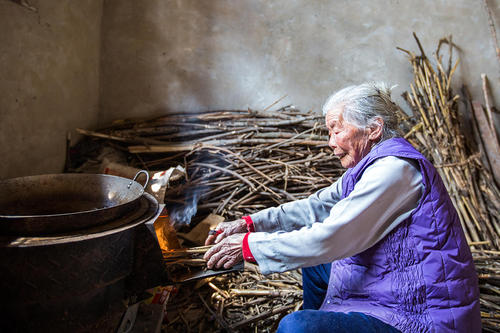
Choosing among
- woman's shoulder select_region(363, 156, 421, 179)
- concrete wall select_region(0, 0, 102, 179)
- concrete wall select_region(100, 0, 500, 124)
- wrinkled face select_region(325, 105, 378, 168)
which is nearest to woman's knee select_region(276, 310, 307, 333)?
woman's shoulder select_region(363, 156, 421, 179)

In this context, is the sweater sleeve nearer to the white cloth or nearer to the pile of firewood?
the white cloth

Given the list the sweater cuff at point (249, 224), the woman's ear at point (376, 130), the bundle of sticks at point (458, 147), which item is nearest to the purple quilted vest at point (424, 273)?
the woman's ear at point (376, 130)

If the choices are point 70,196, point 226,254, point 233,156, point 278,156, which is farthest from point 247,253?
point 278,156

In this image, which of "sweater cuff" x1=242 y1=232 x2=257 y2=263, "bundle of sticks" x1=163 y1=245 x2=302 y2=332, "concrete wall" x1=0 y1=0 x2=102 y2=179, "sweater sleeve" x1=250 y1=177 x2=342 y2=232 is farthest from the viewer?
"concrete wall" x1=0 y1=0 x2=102 y2=179

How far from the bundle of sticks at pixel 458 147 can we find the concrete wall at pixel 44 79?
160 inches

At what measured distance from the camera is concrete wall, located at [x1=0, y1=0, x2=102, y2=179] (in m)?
2.70

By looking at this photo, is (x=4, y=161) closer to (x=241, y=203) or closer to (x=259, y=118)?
(x=241, y=203)

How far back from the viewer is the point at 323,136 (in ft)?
13.2

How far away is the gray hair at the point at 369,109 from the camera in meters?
1.77

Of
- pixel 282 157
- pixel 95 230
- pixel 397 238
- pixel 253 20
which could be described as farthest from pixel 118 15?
pixel 397 238

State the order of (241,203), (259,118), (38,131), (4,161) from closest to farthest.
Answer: (4,161) < (38,131) < (241,203) < (259,118)

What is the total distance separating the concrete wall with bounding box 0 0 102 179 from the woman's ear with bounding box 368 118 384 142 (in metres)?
2.85

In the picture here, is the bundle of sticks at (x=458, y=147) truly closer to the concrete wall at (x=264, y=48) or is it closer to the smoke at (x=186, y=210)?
the concrete wall at (x=264, y=48)

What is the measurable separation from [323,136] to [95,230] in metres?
3.06
